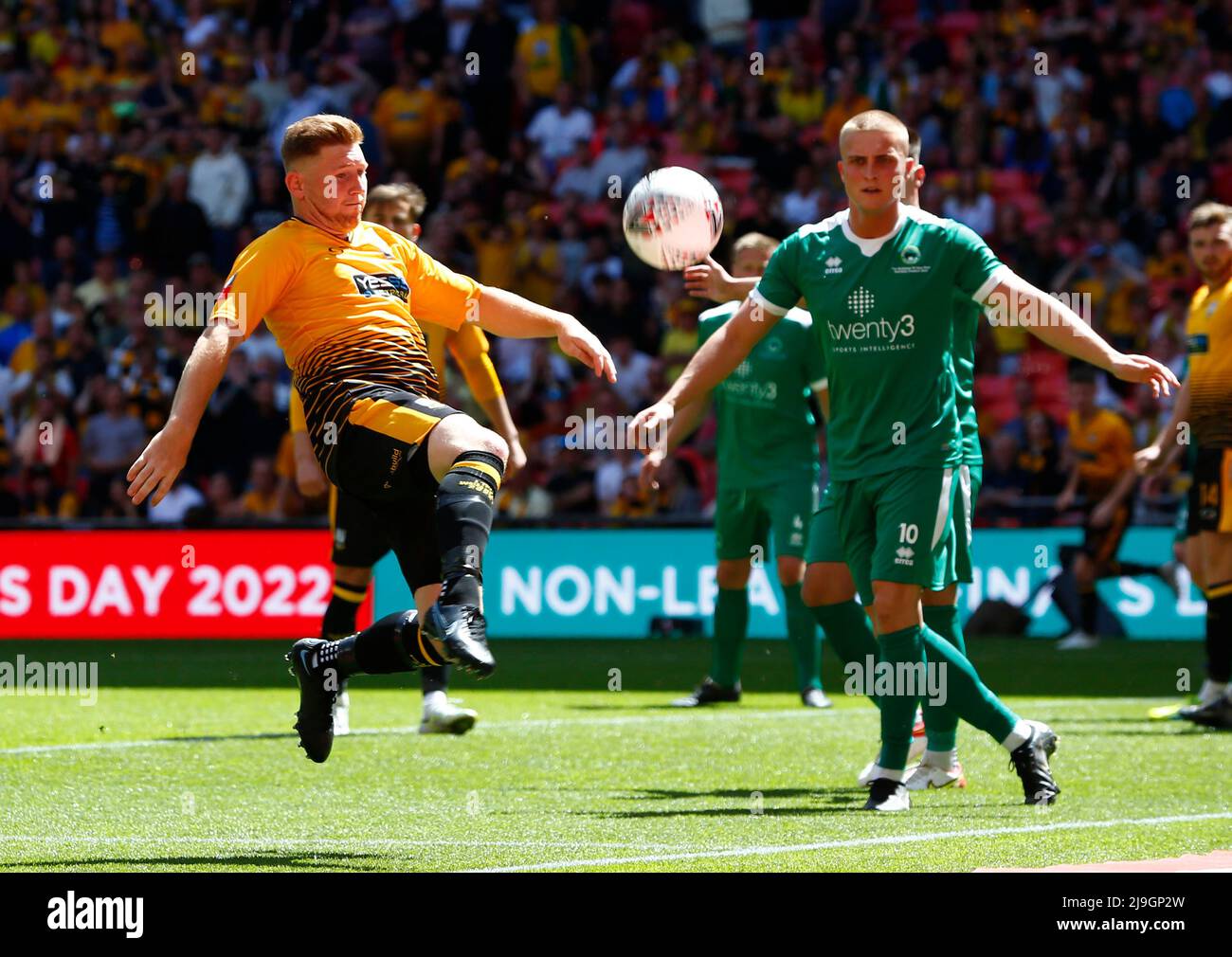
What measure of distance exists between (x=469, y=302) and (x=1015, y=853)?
2.74 meters

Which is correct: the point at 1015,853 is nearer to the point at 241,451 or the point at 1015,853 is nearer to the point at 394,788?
the point at 394,788

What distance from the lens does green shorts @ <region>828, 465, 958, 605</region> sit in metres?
7.35

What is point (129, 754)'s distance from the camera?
946cm

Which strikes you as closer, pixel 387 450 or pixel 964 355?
pixel 387 450

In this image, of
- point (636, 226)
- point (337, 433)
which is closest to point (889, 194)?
point (636, 226)

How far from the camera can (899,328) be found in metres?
7.41

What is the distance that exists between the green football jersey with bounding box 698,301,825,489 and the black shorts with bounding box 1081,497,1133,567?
525cm

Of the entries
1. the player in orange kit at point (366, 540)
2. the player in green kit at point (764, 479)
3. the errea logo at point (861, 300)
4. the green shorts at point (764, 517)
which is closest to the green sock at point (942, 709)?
the errea logo at point (861, 300)

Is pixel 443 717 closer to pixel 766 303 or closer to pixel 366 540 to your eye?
pixel 366 540

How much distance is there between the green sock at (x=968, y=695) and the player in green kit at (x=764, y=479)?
3.70m

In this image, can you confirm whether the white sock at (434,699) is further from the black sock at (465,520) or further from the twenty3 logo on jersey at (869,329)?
the black sock at (465,520)

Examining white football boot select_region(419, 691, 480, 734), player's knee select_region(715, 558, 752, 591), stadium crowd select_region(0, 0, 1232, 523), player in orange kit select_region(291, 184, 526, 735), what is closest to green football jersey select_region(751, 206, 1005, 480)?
player in orange kit select_region(291, 184, 526, 735)

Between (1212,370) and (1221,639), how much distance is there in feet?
4.75
